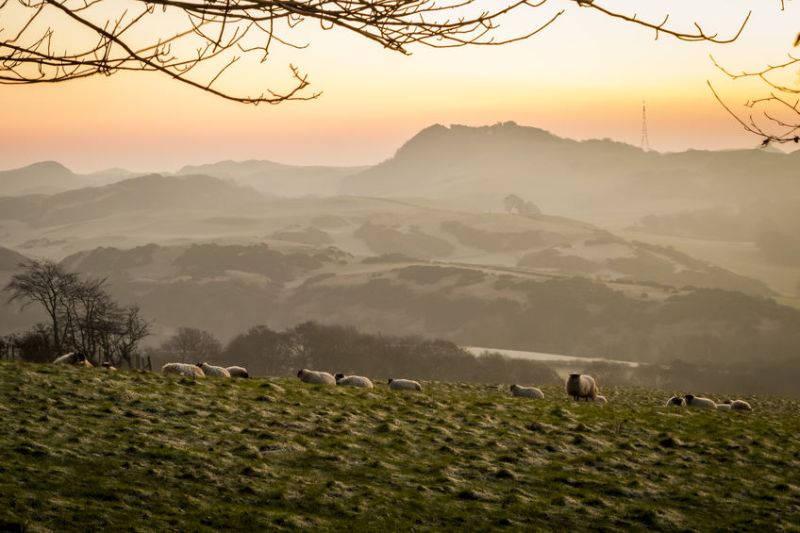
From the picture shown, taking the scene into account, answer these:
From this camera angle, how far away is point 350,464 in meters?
16.7

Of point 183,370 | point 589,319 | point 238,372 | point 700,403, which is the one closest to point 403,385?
point 238,372

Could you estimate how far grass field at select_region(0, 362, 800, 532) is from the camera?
13.4 m

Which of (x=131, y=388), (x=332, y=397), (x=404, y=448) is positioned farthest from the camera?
(x=332, y=397)

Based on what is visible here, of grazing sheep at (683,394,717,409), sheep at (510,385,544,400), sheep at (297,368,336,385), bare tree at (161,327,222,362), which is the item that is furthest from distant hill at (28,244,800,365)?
sheep at (297,368,336,385)

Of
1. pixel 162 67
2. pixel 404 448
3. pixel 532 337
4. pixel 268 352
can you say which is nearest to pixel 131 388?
pixel 404 448

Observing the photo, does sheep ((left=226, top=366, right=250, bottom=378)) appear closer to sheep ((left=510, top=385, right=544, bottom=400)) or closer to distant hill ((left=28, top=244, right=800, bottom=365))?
sheep ((left=510, top=385, right=544, bottom=400))

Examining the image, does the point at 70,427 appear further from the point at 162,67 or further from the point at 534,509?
the point at 162,67

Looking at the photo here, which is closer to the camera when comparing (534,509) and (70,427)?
(534,509)

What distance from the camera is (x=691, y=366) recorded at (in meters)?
126

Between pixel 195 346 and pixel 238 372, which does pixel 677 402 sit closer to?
pixel 238 372

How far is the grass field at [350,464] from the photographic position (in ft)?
44.1

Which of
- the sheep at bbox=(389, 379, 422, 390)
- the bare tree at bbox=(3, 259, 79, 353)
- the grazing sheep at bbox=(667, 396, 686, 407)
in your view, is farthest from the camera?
the bare tree at bbox=(3, 259, 79, 353)

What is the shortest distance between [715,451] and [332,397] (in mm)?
10498

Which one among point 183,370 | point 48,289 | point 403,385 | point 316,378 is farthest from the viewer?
point 48,289
